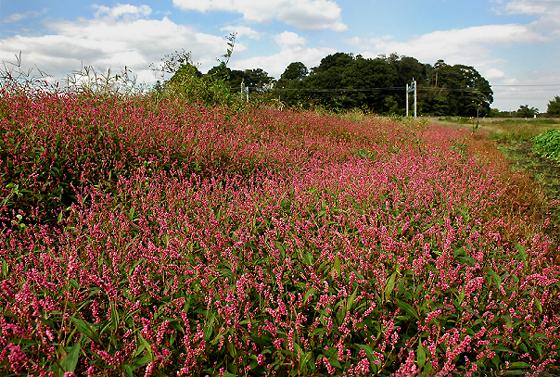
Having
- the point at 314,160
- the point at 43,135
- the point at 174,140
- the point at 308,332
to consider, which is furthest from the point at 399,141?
the point at 308,332

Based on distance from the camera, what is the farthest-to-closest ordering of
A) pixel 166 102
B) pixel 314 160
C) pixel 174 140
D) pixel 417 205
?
pixel 166 102 < pixel 314 160 < pixel 174 140 < pixel 417 205

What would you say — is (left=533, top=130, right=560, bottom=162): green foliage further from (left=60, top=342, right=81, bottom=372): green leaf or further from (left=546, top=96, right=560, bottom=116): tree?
(left=546, top=96, right=560, bottom=116): tree

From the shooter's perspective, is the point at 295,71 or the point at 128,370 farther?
the point at 295,71

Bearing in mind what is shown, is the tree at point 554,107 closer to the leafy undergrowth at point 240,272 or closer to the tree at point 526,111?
the tree at point 526,111

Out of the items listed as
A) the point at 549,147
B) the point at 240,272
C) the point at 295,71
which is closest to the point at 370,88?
the point at 295,71

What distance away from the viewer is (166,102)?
9.23 meters

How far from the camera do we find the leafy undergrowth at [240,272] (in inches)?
84.7

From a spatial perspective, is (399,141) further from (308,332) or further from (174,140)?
(308,332)

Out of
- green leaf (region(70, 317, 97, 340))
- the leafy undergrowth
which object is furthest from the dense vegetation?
green leaf (region(70, 317, 97, 340))

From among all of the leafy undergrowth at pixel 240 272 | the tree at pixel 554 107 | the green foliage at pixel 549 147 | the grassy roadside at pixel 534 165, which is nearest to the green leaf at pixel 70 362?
the leafy undergrowth at pixel 240 272

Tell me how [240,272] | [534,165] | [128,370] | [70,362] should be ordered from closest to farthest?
[70,362], [128,370], [240,272], [534,165]

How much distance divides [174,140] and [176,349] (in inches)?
160

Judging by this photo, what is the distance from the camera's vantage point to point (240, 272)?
9.57 ft

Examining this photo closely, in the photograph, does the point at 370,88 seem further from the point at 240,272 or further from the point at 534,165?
the point at 240,272
